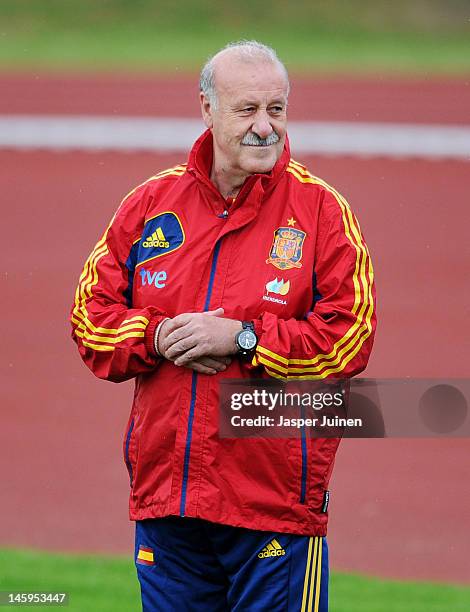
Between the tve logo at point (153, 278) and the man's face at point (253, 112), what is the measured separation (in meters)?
0.42

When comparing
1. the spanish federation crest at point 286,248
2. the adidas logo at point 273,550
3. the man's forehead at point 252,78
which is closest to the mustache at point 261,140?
the man's forehead at point 252,78

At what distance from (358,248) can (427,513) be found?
3.34 m

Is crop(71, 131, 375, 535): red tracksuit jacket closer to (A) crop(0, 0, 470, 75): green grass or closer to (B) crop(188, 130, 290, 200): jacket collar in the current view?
(B) crop(188, 130, 290, 200): jacket collar

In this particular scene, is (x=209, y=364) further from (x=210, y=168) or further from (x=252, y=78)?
(x=252, y=78)

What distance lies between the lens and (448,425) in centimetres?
573

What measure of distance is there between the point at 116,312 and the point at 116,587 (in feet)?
7.45

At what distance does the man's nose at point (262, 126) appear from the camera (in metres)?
4.11

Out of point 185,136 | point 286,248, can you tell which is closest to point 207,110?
point 286,248

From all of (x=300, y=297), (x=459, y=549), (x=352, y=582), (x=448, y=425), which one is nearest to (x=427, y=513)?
(x=459, y=549)

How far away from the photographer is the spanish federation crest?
4.10 metres

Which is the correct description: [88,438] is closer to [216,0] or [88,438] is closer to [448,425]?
[448,425]

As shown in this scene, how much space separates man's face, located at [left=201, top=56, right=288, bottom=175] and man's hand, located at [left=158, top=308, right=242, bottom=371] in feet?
1.60

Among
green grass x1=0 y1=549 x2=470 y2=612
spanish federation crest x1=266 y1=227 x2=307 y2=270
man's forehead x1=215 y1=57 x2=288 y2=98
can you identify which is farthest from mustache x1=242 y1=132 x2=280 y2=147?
green grass x1=0 y1=549 x2=470 y2=612

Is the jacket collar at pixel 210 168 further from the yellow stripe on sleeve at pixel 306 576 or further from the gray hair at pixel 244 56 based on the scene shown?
the yellow stripe on sleeve at pixel 306 576
